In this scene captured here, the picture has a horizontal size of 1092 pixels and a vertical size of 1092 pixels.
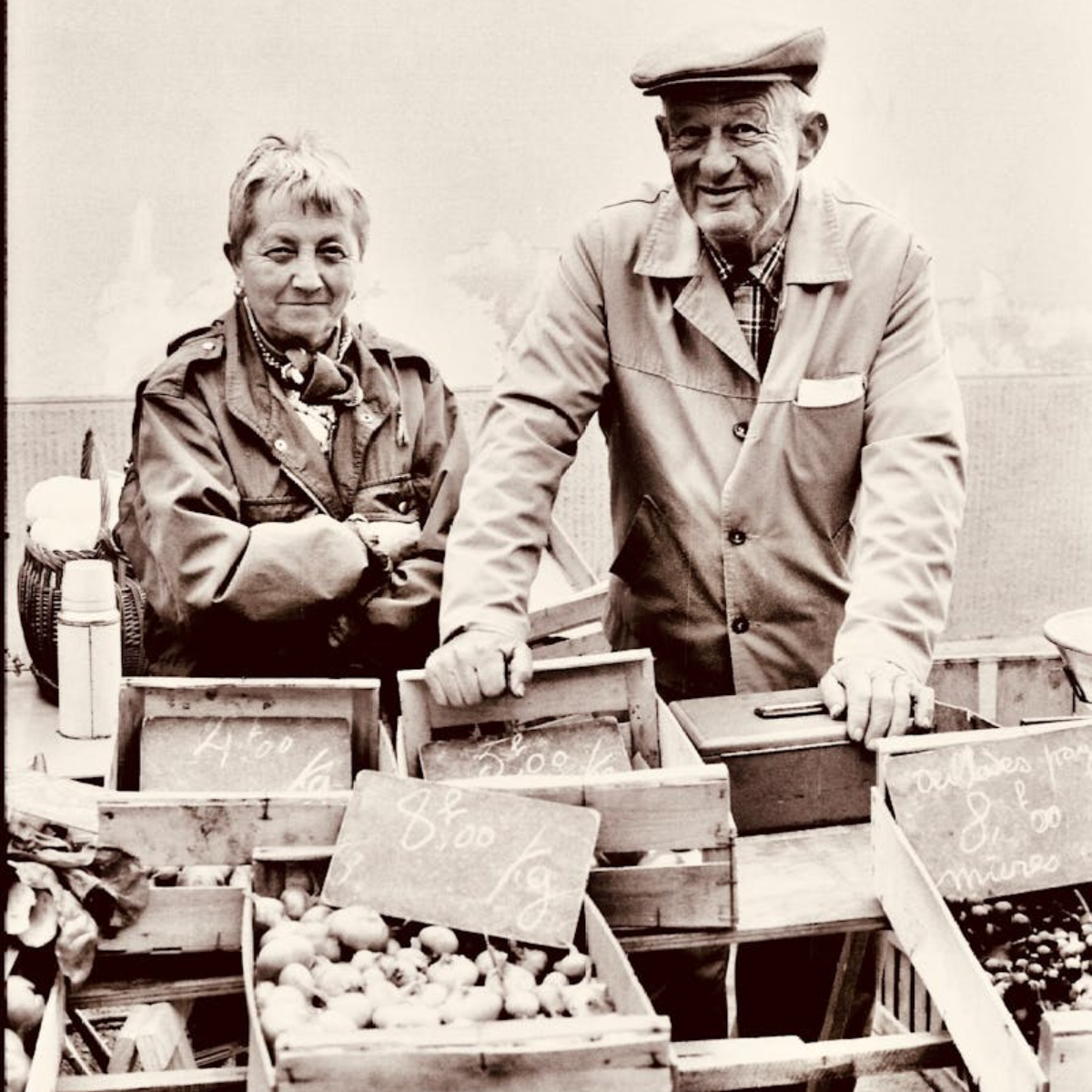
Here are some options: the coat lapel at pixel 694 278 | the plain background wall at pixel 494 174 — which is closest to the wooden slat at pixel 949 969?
the coat lapel at pixel 694 278

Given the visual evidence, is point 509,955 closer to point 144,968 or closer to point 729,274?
point 144,968

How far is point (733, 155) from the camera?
2184 mm

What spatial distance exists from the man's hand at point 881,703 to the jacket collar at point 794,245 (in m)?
0.67

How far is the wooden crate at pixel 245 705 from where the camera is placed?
6.48ft

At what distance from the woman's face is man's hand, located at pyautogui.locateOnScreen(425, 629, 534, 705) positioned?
64cm

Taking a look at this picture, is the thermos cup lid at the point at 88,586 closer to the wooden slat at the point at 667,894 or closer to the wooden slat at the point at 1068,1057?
the wooden slat at the point at 667,894

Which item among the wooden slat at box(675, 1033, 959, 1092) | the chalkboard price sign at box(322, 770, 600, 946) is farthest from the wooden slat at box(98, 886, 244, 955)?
the wooden slat at box(675, 1033, 959, 1092)

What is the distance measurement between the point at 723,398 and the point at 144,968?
1.22 m

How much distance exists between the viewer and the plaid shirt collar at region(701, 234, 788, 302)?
2.42 meters

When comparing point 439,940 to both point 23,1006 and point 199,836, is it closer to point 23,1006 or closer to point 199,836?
point 199,836

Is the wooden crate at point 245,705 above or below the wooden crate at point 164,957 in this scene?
above

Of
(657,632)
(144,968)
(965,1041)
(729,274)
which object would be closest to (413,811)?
(144,968)

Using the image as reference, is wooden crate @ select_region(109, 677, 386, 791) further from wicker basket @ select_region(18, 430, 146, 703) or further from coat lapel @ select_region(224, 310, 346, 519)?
wicker basket @ select_region(18, 430, 146, 703)

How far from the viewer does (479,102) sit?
446 centimetres
